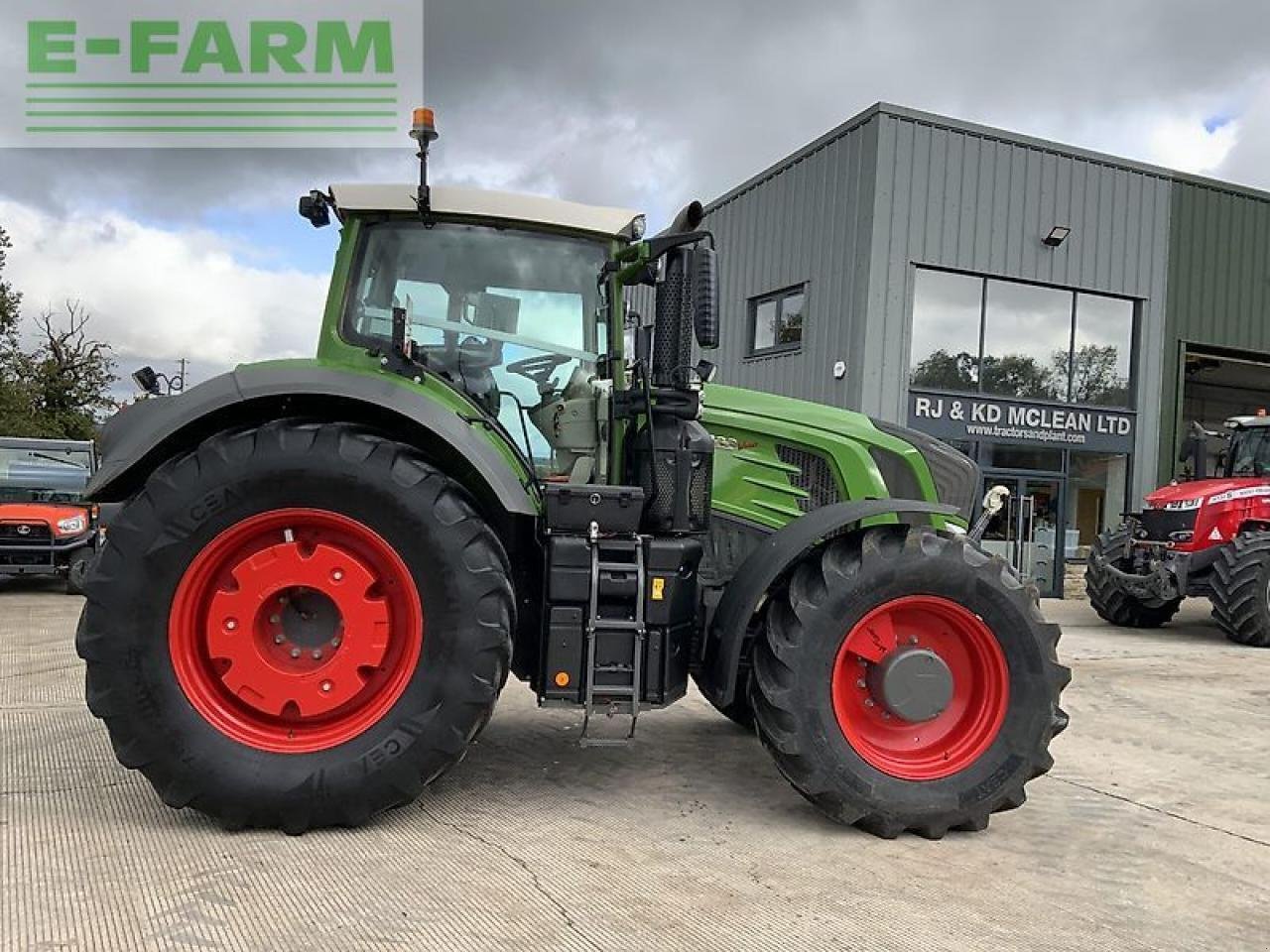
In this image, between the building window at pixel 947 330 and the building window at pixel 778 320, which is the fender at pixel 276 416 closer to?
the building window at pixel 947 330

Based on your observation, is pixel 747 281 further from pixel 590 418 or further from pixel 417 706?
pixel 417 706

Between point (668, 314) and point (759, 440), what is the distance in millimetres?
849

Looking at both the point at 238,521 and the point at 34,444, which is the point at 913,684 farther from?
the point at 34,444

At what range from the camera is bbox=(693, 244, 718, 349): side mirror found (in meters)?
3.61

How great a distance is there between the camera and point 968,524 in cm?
469

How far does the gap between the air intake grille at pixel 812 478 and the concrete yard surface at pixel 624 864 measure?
1254 millimetres

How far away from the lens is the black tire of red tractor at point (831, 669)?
3617 millimetres

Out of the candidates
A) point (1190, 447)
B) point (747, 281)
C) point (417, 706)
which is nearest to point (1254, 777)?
point (417, 706)

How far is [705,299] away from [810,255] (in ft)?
35.8

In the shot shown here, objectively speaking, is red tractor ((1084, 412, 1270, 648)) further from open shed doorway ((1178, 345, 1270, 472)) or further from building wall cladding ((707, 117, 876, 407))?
open shed doorway ((1178, 345, 1270, 472))

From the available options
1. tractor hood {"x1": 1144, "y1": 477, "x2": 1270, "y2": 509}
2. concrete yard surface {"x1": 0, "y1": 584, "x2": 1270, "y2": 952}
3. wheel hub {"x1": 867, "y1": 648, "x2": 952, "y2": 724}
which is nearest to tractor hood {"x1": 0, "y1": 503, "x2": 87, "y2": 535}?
concrete yard surface {"x1": 0, "y1": 584, "x2": 1270, "y2": 952}

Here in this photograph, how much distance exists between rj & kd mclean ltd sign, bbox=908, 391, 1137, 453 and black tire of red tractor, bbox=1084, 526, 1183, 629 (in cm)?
284

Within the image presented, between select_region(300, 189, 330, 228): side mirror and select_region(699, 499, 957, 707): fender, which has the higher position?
select_region(300, 189, 330, 228): side mirror

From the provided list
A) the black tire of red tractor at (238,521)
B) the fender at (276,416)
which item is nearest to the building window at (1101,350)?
the fender at (276,416)
